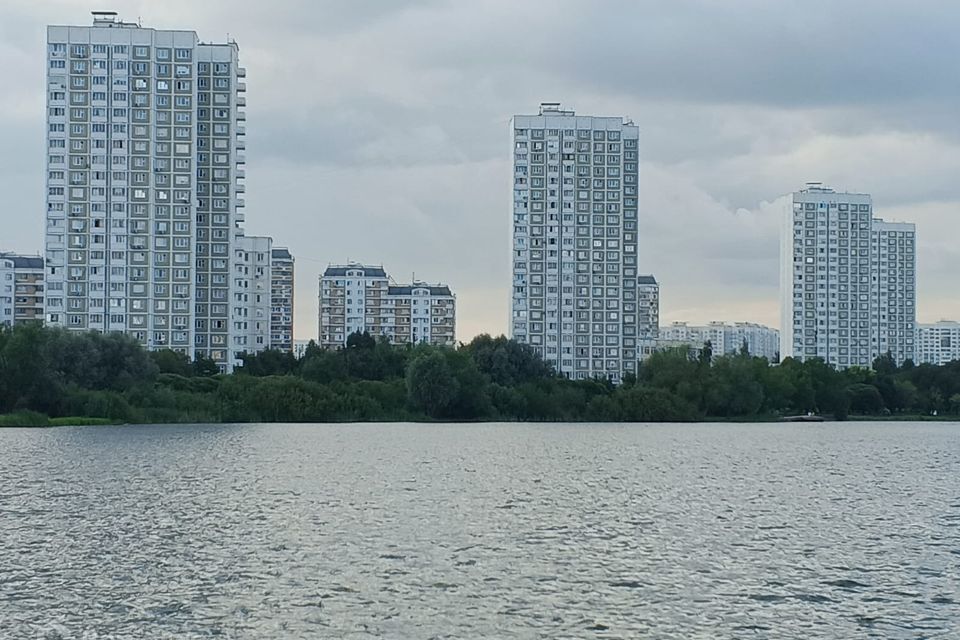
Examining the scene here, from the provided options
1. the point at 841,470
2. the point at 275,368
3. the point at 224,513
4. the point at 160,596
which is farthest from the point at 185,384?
the point at 160,596

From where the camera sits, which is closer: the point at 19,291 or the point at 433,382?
the point at 433,382

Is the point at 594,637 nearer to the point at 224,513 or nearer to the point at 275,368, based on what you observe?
the point at 224,513

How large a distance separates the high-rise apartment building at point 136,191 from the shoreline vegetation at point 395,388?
10.9m

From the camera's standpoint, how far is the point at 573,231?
164250 mm

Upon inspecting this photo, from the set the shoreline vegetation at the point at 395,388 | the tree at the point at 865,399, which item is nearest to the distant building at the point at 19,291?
the shoreline vegetation at the point at 395,388

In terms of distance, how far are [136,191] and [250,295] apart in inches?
675

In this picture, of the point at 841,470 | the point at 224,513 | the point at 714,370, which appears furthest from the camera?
the point at 714,370

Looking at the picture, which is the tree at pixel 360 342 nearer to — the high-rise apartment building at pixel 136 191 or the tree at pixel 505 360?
the tree at pixel 505 360

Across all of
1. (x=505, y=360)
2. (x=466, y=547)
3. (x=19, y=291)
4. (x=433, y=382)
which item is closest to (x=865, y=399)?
(x=505, y=360)

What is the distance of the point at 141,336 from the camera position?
439 feet

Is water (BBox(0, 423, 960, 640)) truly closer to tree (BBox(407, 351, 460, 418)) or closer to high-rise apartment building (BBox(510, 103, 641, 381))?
tree (BBox(407, 351, 460, 418))

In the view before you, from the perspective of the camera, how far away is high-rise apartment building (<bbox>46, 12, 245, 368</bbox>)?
135 meters

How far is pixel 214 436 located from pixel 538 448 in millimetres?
21969

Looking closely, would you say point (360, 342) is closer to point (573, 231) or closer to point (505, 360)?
point (505, 360)
